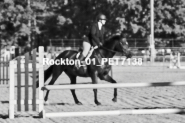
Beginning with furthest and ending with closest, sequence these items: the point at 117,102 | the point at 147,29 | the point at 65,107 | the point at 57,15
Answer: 1. the point at 57,15
2. the point at 147,29
3. the point at 117,102
4. the point at 65,107

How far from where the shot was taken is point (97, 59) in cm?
1280

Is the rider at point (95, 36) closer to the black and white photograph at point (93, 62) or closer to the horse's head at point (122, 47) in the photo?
the black and white photograph at point (93, 62)

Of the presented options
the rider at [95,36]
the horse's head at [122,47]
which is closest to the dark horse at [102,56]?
the horse's head at [122,47]

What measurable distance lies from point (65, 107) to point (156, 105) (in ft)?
7.37

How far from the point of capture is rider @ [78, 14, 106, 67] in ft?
41.7

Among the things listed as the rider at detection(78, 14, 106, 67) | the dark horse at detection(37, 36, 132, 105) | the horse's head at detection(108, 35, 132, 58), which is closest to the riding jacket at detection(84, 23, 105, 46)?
the rider at detection(78, 14, 106, 67)

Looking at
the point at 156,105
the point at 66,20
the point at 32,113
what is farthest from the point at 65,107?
the point at 66,20

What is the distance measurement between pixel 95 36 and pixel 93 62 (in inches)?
27.4

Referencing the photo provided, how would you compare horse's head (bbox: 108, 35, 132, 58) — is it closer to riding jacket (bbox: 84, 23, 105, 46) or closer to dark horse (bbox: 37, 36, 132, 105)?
dark horse (bbox: 37, 36, 132, 105)

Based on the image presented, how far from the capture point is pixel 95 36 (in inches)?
502

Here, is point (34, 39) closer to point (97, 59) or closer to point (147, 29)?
point (147, 29)

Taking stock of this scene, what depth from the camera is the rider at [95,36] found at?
1272 cm

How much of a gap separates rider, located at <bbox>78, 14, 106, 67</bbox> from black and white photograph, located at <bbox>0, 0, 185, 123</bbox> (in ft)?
0.09

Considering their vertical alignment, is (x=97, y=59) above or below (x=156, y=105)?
above
